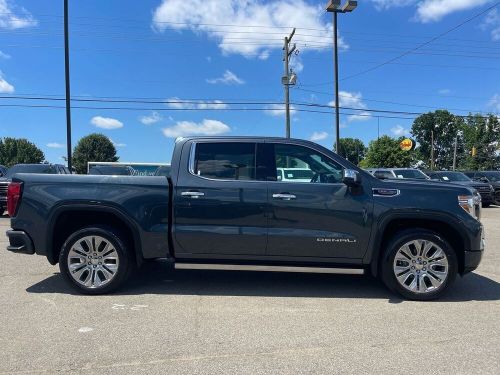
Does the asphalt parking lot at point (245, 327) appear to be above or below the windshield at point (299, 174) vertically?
below

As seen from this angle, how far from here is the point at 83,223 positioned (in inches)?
238

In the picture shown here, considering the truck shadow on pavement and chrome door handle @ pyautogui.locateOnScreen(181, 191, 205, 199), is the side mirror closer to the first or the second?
the truck shadow on pavement

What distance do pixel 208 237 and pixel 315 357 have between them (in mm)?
2174

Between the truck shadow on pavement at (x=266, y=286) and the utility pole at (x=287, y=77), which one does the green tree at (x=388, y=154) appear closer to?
the utility pole at (x=287, y=77)

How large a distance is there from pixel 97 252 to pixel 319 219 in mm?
2744

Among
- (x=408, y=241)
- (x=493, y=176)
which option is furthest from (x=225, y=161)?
(x=493, y=176)

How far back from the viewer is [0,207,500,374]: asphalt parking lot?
3803 mm

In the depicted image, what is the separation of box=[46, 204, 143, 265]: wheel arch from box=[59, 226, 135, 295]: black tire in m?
0.15

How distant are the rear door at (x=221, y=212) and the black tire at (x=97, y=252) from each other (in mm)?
661

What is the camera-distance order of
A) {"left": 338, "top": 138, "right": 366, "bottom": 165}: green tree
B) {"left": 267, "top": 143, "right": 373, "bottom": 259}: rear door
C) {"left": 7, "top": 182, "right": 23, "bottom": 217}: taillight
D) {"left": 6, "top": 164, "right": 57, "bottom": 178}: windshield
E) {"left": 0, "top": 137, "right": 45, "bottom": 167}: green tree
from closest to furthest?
{"left": 267, "top": 143, "right": 373, "bottom": 259}: rear door → {"left": 7, "top": 182, "right": 23, "bottom": 217}: taillight → {"left": 6, "top": 164, "right": 57, "bottom": 178}: windshield → {"left": 0, "top": 137, "right": 45, "bottom": 167}: green tree → {"left": 338, "top": 138, "right": 366, "bottom": 165}: green tree

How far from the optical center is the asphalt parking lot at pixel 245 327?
380cm

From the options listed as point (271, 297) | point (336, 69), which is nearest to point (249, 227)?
point (271, 297)

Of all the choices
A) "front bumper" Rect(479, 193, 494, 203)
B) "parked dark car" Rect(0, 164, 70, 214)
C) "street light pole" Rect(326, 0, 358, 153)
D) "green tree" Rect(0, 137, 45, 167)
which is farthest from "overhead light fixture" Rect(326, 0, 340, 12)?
"green tree" Rect(0, 137, 45, 167)

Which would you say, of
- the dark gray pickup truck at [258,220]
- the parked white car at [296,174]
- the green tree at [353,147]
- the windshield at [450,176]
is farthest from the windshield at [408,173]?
the green tree at [353,147]
